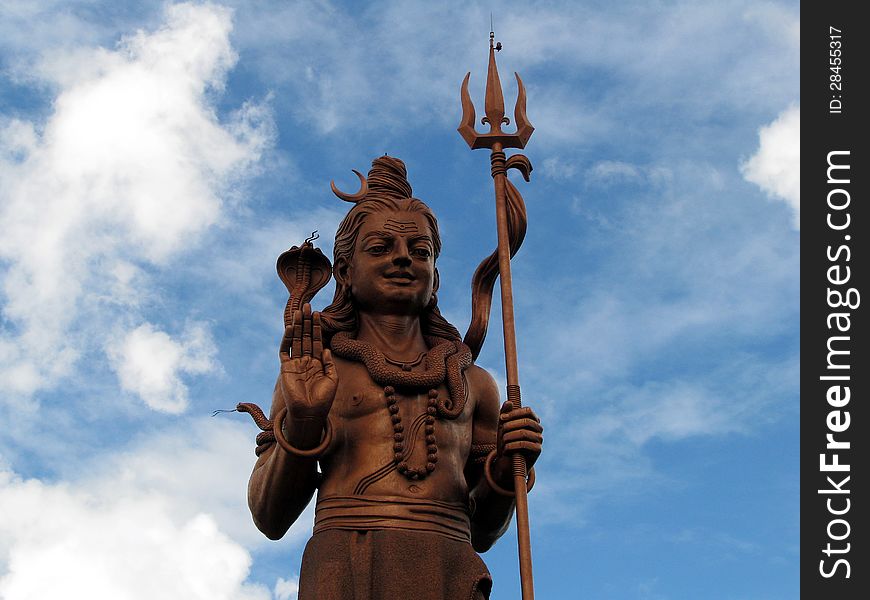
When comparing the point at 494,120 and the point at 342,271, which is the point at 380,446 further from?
the point at 494,120

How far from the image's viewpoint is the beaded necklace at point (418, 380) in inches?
327

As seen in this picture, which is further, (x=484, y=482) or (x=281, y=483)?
(x=484, y=482)

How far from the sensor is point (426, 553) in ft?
26.2

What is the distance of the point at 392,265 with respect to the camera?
8922 millimetres

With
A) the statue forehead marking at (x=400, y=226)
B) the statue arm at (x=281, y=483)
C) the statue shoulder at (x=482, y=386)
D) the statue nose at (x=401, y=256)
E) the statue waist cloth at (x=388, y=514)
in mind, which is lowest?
the statue waist cloth at (x=388, y=514)

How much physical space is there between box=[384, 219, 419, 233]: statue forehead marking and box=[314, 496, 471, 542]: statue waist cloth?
199 cm

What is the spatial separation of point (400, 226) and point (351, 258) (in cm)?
46

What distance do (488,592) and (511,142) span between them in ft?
10.7

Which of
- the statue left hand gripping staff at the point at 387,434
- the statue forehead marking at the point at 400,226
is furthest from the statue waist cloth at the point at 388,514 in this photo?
the statue forehead marking at the point at 400,226

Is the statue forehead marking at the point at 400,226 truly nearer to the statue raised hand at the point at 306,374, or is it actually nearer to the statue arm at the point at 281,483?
the statue raised hand at the point at 306,374

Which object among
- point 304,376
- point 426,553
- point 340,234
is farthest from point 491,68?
point 426,553

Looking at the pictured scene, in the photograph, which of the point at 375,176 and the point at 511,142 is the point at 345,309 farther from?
the point at 511,142

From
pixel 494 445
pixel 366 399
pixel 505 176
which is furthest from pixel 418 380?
pixel 505 176

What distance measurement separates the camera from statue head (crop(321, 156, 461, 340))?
29.6 ft
